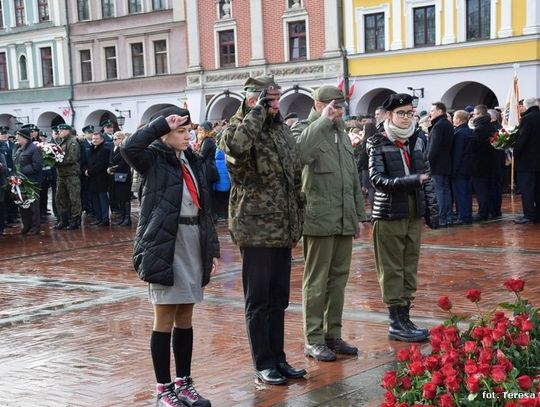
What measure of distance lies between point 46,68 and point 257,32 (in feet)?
45.1

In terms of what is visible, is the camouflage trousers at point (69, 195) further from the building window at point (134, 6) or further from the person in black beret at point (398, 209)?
the building window at point (134, 6)

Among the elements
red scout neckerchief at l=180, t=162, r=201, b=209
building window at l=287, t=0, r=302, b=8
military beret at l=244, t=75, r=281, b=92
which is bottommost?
red scout neckerchief at l=180, t=162, r=201, b=209

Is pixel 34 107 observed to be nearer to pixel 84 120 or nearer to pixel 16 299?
pixel 84 120

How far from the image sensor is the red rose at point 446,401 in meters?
3.89

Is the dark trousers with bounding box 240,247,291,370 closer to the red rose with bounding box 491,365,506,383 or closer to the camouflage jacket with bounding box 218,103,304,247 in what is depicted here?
the camouflage jacket with bounding box 218,103,304,247

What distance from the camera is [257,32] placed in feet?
120

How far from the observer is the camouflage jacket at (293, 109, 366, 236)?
20.5ft

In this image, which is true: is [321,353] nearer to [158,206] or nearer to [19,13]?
[158,206]

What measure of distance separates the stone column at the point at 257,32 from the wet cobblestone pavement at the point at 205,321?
24.0m

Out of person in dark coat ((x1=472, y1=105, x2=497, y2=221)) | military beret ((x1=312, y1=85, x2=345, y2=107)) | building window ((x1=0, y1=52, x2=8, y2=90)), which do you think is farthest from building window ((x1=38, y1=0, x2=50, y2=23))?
military beret ((x1=312, y1=85, x2=345, y2=107))

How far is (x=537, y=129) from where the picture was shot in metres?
13.7

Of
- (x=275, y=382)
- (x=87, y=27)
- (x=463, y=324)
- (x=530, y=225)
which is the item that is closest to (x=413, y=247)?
(x=463, y=324)

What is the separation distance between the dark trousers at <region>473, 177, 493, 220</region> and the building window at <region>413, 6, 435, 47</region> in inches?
713

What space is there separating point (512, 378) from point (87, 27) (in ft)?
134
